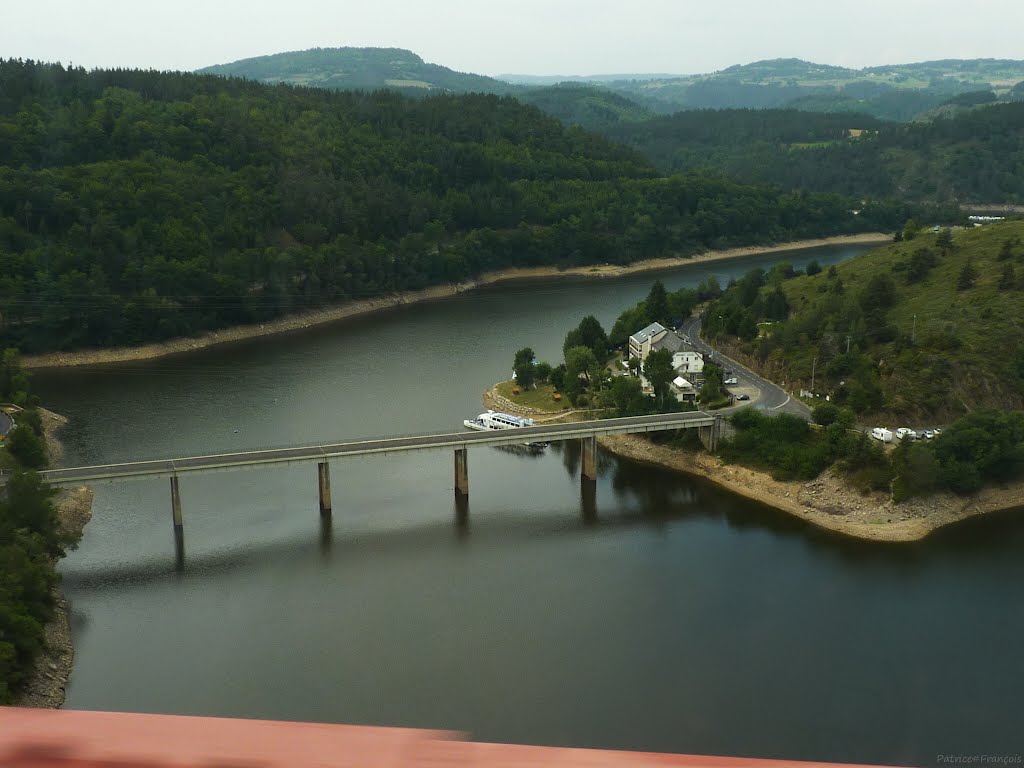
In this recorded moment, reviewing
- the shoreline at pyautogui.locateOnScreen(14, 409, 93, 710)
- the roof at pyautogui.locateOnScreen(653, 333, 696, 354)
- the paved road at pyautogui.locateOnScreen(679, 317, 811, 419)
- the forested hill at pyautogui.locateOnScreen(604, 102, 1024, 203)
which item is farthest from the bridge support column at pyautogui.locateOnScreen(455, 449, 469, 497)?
the forested hill at pyautogui.locateOnScreen(604, 102, 1024, 203)

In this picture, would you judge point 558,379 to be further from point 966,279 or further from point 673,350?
point 966,279

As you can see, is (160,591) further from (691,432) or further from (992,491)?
(992,491)

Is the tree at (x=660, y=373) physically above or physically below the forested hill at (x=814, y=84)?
below

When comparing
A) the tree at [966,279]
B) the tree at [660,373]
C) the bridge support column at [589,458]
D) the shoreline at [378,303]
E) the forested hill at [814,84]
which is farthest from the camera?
the forested hill at [814,84]

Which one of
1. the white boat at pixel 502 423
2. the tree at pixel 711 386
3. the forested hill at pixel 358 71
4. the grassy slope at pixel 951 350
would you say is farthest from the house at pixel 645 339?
the forested hill at pixel 358 71

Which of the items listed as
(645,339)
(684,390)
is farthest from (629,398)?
(645,339)

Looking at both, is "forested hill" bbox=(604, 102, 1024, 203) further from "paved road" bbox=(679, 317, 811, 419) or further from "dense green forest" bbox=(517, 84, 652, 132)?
"paved road" bbox=(679, 317, 811, 419)

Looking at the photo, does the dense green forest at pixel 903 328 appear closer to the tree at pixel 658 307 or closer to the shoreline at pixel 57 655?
the tree at pixel 658 307
